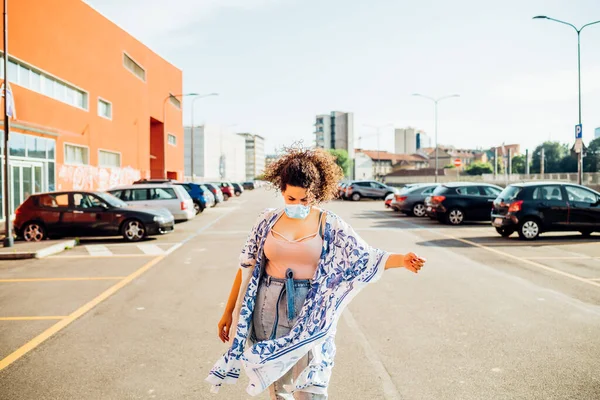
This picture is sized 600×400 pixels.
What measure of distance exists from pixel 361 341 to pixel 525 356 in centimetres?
154

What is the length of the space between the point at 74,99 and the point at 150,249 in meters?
19.1

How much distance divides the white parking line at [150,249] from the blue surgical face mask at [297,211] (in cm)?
1065

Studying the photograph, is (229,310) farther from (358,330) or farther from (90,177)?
(90,177)

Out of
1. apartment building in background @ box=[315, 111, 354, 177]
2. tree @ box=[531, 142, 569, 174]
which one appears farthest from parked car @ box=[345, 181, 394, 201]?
apartment building in background @ box=[315, 111, 354, 177]

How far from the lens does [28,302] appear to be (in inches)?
316

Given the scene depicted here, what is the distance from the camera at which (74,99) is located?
3027 cm

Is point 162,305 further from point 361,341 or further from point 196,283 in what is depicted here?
point 361,341

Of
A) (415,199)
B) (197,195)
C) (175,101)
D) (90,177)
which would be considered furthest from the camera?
(175,101)

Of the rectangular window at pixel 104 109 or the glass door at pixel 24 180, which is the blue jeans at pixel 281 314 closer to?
the glass door at pixel 24 180

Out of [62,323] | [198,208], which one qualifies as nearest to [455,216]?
[198,208]

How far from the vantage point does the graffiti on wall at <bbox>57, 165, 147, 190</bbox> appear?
2816 cm

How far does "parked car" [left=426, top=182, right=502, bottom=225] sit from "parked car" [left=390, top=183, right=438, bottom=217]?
4.19 metres

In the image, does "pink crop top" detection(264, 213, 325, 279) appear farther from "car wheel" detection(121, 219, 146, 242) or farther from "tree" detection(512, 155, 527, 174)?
"tree" detection(512, 155, 527, 174)

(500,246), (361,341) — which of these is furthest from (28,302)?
(500,246)
